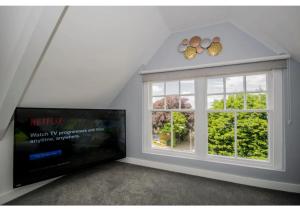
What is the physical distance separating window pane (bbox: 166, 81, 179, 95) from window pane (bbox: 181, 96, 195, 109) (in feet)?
0.58

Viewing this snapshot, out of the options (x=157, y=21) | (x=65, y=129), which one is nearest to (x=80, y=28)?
(x=157, y=21)

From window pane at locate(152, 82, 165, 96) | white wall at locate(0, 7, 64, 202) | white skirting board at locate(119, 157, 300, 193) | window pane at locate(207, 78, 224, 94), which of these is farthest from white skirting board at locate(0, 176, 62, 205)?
window pane at locate(207, 78, 224, 94)

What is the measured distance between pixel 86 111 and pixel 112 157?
3.33 ft

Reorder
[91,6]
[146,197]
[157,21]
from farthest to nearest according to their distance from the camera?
[157,21]
[146,197]
[91,6]

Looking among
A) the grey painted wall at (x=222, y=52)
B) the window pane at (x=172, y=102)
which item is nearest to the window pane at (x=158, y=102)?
the window pane at (x=172, y=102)

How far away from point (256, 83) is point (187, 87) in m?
1.03

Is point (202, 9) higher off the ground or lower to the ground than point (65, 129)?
higher

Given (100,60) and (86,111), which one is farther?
(86,111)

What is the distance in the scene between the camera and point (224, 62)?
8.27 ft

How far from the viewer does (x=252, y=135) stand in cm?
255

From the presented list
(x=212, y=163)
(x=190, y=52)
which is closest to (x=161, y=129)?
(x=212, y=163)

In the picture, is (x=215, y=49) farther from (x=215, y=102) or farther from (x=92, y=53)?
(x=92, y=53)

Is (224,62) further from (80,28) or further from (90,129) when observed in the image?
(90,129)

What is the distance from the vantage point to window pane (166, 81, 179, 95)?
310 cm
